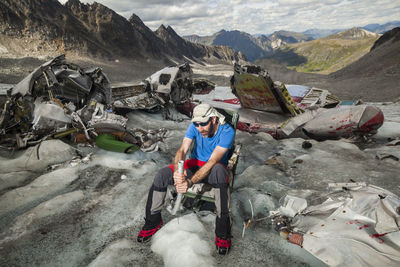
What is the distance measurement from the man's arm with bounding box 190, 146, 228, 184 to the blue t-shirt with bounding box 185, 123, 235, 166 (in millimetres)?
84

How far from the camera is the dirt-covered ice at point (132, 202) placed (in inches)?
110

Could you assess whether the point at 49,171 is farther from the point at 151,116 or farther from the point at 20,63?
the point at 20,63

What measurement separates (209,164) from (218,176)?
22 centimetres

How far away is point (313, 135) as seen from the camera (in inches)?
280

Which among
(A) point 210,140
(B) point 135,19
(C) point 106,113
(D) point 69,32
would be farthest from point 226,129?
(B) point 135,19

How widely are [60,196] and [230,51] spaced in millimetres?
112217

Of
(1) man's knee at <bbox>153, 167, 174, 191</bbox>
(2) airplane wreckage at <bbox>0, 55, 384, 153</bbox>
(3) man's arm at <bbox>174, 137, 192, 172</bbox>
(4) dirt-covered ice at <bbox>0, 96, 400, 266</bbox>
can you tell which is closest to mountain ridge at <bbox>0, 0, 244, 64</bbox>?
(2) airplane wreckage at <bbox>0, 55, 384, 153</bbox>

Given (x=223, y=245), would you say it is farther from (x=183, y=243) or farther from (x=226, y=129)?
(x=226, y=129)

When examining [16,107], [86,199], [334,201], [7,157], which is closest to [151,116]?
[16,107]

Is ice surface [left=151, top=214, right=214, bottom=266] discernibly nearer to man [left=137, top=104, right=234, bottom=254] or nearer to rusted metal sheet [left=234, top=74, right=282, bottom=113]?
man [left=137, top=104, right=234, bottom=254]

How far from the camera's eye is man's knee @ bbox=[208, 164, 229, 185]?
2.91m

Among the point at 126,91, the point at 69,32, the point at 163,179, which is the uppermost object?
the point at 69,32

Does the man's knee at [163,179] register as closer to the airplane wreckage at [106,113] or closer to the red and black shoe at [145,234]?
the red and black shoe at [145,234]

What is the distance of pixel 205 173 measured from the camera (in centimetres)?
302
